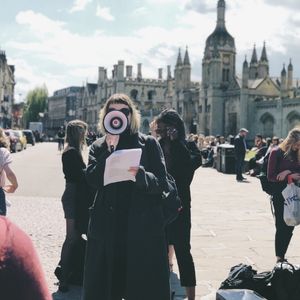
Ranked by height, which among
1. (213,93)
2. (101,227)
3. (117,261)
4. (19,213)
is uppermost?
(213,93)

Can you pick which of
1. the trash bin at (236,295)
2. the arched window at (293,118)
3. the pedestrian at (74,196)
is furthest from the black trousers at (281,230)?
the arched window at (293,118)

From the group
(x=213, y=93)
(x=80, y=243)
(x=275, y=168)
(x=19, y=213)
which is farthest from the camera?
(x=213, y=93)

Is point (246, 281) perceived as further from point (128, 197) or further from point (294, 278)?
point (128, 197)

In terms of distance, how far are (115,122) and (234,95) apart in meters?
74.4

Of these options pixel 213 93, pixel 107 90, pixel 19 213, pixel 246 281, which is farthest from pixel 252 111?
pixel 246 281

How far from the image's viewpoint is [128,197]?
153 inches

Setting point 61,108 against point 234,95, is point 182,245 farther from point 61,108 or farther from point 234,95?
point 61,108

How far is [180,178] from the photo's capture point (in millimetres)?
5363

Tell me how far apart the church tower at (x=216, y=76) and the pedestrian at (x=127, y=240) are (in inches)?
2979

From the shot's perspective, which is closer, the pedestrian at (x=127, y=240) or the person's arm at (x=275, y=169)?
the pedestrian at (x=127, y=240)

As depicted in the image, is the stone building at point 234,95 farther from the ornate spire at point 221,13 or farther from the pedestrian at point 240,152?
the pedestrian at point 240,152

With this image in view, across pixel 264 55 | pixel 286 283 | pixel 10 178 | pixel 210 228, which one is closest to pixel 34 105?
pixel 264 55

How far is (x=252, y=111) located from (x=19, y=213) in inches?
2598

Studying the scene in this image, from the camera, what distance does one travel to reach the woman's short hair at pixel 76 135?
5832 mm
